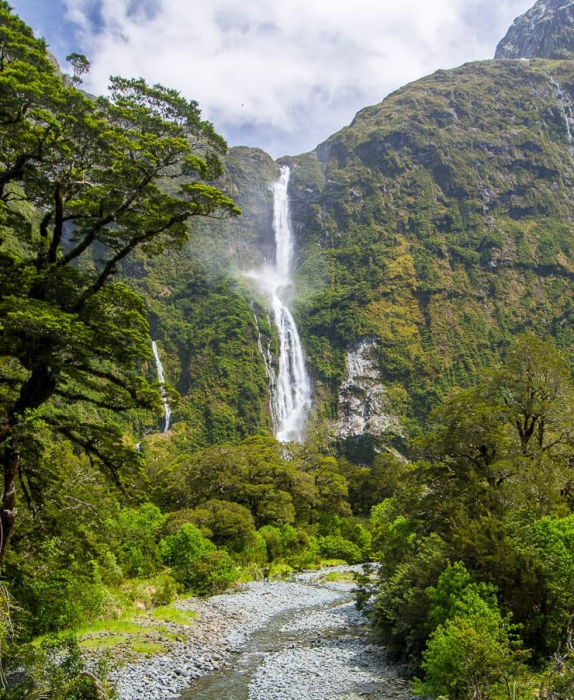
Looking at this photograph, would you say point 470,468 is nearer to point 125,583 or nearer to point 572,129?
point 125,583

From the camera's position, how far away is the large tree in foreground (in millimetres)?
10336

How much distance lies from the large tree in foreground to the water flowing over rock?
115853mm

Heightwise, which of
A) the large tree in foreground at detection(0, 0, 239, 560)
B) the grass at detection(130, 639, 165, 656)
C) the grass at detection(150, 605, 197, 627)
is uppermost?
the large tree in foreground at detection(0, 0, 239, 560)

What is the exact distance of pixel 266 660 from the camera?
739 inches

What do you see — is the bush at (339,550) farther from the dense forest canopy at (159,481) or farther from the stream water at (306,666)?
the stream water at (306,666)

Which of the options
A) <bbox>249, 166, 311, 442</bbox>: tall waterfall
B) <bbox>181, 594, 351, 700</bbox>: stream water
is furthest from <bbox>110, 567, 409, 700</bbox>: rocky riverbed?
<bbox>249, 166, 311, 442</bbox>: tall waterfall

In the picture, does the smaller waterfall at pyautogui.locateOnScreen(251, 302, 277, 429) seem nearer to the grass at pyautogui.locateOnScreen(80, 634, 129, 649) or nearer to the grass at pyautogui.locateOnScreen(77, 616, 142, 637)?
the grass at pyautogui.locateOnScreen(77, 616, 142, 637)

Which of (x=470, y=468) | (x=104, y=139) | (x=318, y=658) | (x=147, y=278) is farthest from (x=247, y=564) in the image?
(x=147, y=278)

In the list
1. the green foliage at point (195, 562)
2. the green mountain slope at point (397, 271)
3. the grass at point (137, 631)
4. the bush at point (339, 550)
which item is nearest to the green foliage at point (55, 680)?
the grass at point (137, 631)

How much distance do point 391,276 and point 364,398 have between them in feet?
141

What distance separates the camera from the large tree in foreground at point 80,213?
10336 millimetres

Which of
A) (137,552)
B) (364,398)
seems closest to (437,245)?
(364,398)

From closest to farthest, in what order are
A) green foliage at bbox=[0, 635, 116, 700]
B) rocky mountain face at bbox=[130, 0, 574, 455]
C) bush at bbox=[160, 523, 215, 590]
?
green foliage at bbox=[0, 635, 116, 700] < bush at bbox=[160, 523, 215, 590] < rocky mountain face at bbox=[130, 0, 574, 455]

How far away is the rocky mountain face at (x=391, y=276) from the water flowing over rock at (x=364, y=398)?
1.20 feet
